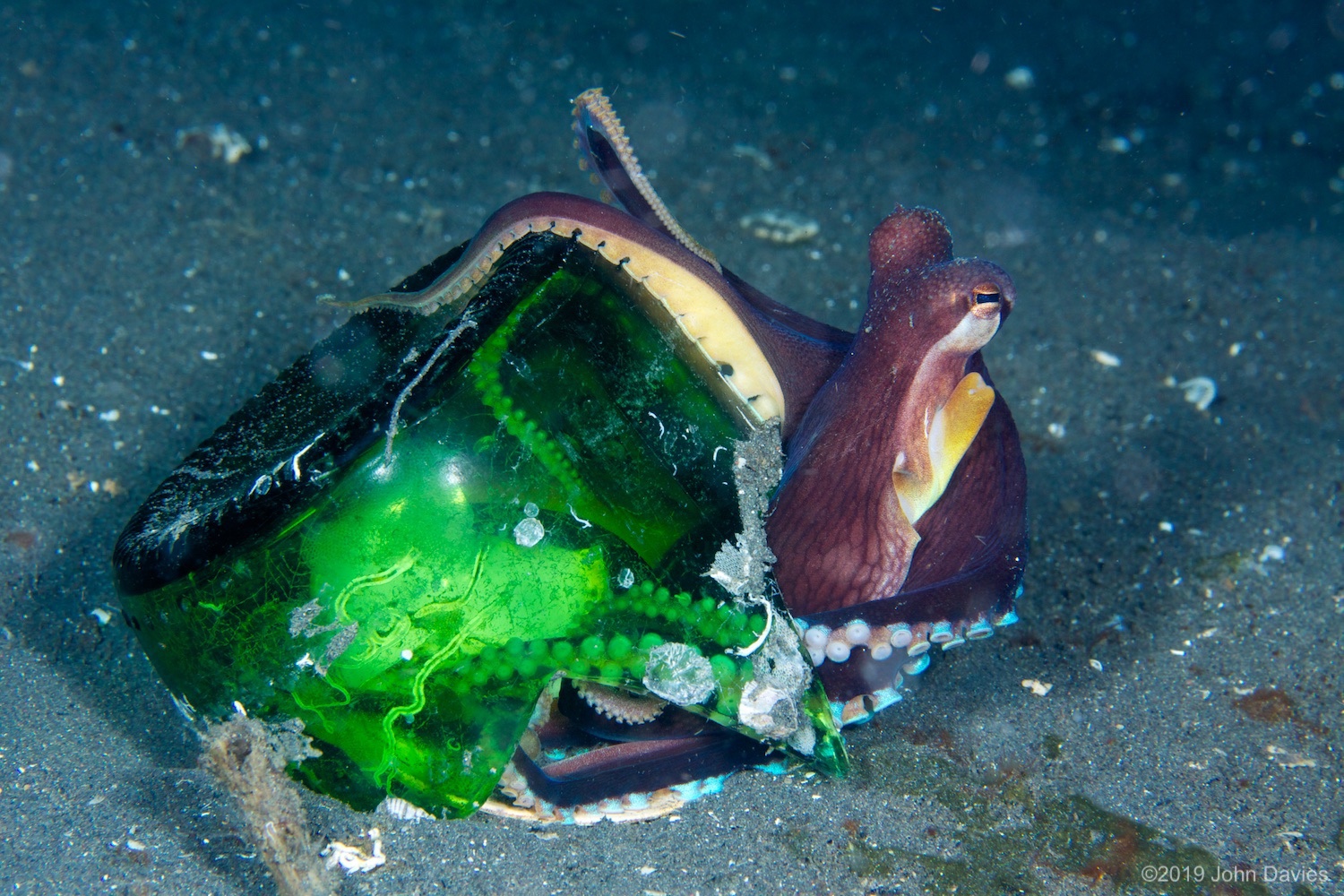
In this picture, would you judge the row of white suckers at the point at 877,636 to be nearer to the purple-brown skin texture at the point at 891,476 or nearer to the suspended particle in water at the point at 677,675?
the purple-brown skin texture at the point at 891,476

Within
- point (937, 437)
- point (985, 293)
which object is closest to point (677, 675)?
point (937, 437)

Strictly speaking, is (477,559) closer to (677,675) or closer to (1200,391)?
(677,675)

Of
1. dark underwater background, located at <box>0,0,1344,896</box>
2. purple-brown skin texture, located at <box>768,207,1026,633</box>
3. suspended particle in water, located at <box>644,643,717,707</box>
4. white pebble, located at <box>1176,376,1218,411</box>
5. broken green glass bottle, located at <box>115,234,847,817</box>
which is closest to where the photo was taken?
broken green glass bottle, located at <box>115,234,847,817</box>

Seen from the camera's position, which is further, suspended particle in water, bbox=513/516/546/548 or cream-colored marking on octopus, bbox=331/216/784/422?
cream-colored marking on octopus, bbox=331/216/784/422

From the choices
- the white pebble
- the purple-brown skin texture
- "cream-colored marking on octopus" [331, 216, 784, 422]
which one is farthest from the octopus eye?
the white pebble

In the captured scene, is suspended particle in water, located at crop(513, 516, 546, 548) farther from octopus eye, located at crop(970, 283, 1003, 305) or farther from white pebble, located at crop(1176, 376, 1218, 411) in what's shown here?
white pebble, located at crop(1176, 376, 1218, 411)

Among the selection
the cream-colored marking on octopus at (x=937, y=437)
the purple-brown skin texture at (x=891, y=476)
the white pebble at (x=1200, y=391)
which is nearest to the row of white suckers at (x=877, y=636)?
the purple-brown skin texture at (x=891, y=476)

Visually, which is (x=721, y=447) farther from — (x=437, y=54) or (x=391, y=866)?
(x=437, y=54)
